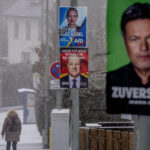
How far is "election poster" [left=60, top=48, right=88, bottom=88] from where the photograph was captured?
10766mm

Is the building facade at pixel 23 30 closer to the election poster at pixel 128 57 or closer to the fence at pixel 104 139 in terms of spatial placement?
the fence at pixel 104 139

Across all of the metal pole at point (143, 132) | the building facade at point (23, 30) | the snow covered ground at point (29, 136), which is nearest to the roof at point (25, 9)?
the building facade at point (23, 30)

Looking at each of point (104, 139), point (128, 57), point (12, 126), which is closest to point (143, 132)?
point (128, 57)

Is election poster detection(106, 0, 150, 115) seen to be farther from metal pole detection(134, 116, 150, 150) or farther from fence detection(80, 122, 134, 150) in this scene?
fence detection(80, 122, 134, 150)

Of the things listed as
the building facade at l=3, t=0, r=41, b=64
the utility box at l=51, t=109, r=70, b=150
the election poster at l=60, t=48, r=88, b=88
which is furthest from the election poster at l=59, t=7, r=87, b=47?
the building facade at l=3, t=0, r=41, b=64

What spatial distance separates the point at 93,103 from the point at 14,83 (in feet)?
133

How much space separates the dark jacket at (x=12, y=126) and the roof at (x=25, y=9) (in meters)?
52.1

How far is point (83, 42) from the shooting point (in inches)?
451

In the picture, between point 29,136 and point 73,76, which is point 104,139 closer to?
point 73,76

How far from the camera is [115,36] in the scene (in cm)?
386

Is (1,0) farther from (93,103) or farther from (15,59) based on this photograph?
(93,103)

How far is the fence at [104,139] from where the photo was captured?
1311 cm

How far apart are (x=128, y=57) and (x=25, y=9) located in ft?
223

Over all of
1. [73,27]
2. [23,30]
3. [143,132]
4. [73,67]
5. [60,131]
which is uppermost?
[23,30]
